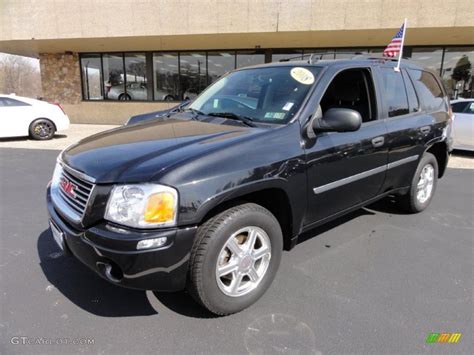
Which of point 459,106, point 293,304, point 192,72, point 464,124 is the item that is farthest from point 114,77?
point 293,304

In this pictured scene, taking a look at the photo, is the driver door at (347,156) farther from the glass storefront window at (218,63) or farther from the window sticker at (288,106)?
the glass storefront window at (218,63)

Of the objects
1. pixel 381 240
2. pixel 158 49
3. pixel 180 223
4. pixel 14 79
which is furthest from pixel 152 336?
pixel 14 79

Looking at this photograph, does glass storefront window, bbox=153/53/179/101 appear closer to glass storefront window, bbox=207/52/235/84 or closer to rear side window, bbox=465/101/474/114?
glass storefront window, bbox=207/52/235/84

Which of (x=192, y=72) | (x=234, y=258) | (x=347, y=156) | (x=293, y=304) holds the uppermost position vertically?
(x=192, y=72)

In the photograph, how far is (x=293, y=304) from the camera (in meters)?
2.68

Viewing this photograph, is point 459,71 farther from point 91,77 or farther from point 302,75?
point 91,77

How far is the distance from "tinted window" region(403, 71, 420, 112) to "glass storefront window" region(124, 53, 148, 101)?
14.4 m

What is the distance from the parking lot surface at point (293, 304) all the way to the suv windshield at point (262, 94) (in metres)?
1.42

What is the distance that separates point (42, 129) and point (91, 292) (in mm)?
9950

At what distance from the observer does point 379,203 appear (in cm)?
496

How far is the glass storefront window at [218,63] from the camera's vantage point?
1567 cm

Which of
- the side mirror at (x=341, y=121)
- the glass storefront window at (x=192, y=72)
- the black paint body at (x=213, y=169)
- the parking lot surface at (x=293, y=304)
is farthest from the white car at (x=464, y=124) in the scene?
the glass storefront window at (x=192, y=72)

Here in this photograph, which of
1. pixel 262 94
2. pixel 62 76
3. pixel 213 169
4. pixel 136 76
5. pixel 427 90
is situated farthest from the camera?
pixel 62 76

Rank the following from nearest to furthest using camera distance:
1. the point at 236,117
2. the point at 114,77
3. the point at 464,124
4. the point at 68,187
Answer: the point at 68,187
the point at 236,117
the point at 464,124
the point at 114,77
